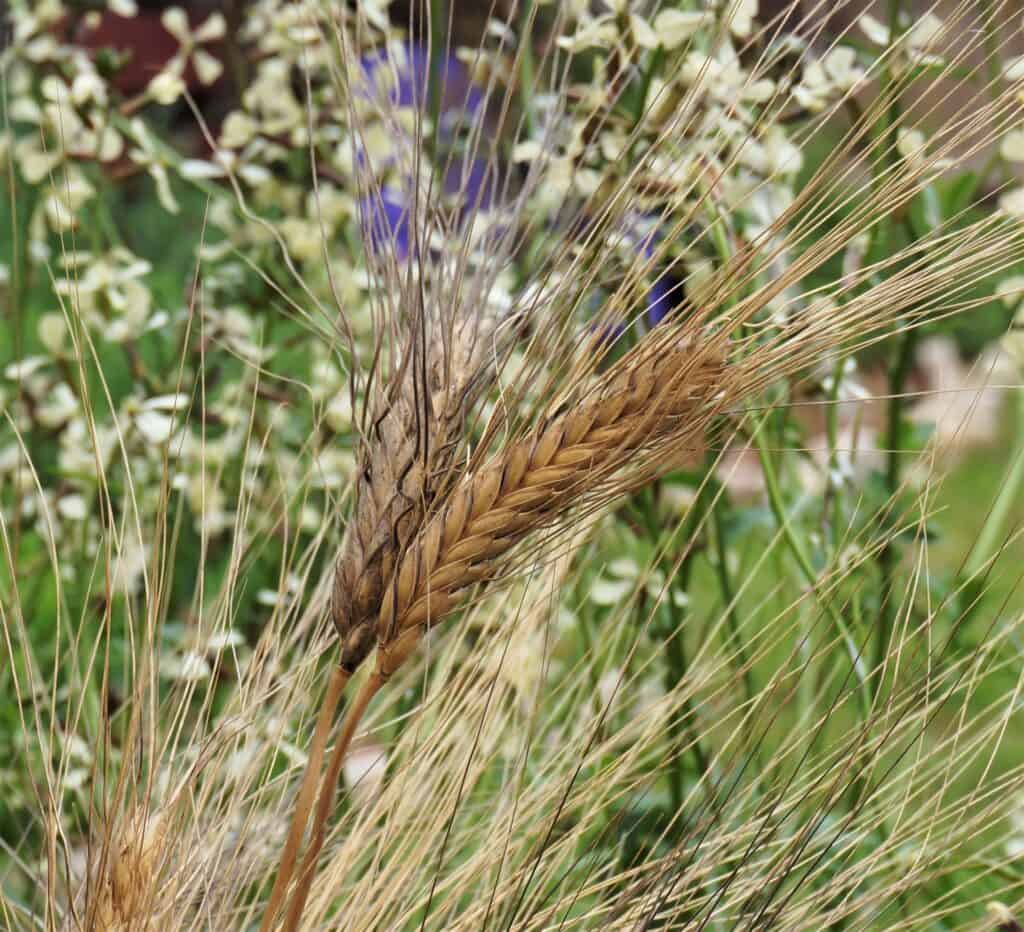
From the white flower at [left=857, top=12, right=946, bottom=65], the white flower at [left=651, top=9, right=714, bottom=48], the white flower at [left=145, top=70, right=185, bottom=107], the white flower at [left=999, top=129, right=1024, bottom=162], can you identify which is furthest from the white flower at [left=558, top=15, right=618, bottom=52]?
the white flower at [left=145, top=70, right=185, bottom=107]

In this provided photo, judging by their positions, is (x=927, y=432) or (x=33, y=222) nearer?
(x=927, y=432)

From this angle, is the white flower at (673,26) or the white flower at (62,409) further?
the white flower at (62,409)

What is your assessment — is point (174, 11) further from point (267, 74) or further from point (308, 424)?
point (308, 424)

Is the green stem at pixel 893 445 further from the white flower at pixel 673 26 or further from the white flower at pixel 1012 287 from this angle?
the white flower at pixel 673 26

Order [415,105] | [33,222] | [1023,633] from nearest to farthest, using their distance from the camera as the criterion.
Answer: [415,105]
[1023,633]
[33,222]

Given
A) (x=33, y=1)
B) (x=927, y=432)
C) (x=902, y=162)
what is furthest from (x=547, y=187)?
(x=33, y=1)

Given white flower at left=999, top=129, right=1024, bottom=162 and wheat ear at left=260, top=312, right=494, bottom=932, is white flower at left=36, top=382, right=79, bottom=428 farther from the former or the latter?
white flower at left=999, top=129, right=1024, bottom=162

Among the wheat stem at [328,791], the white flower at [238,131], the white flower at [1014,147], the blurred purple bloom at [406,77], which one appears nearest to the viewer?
the wheat stem at [328,791]

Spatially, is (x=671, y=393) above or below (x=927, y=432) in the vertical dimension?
above

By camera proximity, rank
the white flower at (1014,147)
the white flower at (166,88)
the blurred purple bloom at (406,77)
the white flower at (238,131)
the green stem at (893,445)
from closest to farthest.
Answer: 1. the blurred purple bloom at (406,77)
2. the white flower at (1014,147)
3. the green stem at (893,445)
4. the white flower at (166,88)
5. the white flower at (238,131)

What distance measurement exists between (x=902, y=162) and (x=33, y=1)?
121cm

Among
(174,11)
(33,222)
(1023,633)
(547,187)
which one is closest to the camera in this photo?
(547,187)

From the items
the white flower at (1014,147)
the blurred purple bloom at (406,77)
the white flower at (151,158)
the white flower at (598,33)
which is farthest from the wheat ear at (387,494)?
the white flower at (151,158)

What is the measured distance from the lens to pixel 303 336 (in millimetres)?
1396
